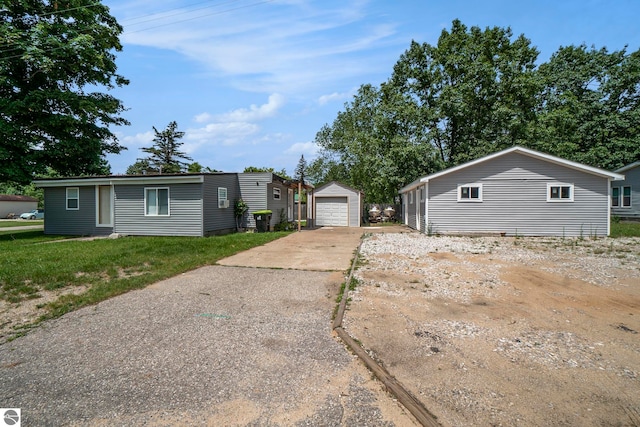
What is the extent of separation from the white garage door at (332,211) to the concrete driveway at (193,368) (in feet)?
59.2

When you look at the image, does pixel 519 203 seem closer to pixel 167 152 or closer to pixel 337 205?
pixel 337 205

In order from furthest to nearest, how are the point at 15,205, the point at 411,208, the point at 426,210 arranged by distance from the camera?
the point at 15,205, the point at 411,208, the point at 426,210

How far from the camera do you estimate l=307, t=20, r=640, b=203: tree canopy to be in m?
23.8

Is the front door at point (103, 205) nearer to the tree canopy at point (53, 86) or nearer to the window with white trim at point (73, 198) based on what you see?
the window with white trim at point (73, 198)

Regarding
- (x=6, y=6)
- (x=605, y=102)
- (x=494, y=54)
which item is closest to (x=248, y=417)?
(x=6, y=6)

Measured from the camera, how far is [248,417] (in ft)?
7.74

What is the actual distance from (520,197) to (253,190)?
42.7ft

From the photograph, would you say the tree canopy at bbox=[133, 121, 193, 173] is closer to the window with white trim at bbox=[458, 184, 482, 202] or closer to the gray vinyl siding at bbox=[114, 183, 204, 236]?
the gray vinyl siding at bbox=[114, 183, 204, 236]

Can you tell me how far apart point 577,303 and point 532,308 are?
90cm

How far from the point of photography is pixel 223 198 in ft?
52.8

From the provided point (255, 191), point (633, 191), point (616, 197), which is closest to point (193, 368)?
point (255, 191)

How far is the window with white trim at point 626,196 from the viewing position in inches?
890

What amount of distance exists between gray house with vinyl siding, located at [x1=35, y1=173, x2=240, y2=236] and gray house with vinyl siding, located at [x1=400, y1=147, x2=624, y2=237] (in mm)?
10018

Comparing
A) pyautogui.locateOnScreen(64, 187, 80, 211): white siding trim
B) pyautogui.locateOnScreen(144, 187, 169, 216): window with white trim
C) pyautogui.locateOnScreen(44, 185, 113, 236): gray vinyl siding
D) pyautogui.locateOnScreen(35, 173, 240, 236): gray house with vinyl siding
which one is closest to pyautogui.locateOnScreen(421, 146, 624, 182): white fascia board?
pyautogui.locateOnScreen(35, 173, 240, 236): gray house with vinyl siding
